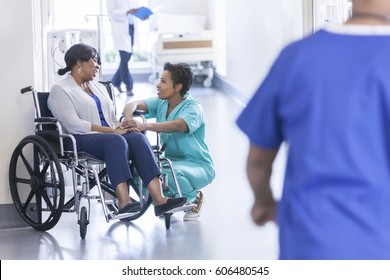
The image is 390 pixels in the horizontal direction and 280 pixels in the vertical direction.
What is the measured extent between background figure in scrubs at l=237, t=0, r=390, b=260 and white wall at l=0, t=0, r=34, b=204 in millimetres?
3425

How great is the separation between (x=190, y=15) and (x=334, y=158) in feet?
35.5

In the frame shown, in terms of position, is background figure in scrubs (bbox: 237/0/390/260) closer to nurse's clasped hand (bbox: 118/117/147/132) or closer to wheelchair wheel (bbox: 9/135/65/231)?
wheelchair wheel (bbox: 9/135/65/231)

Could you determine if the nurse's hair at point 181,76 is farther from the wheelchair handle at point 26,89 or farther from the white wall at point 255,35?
the white wall at point 255,35

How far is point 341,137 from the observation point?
4.17ft

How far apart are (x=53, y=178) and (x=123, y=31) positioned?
531 cm

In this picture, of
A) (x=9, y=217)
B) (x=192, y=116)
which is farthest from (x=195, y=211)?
(x=9, y=217)

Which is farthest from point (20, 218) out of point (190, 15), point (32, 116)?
point (190, 15)

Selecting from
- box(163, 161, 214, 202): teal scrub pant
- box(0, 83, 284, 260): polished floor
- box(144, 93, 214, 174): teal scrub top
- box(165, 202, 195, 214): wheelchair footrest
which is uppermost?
box(144, 93, 214, 174): teal scrub top

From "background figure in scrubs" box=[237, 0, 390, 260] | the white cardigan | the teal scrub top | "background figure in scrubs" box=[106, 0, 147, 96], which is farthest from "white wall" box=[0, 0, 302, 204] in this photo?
"background figure in scrubs" box=[237, 0, 390, 260]

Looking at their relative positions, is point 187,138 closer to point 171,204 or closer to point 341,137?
point 171,204

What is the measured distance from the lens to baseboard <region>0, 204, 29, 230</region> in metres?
4.59

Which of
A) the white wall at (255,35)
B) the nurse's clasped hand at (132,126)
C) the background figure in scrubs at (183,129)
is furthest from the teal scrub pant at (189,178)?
the white wall at (255,35)

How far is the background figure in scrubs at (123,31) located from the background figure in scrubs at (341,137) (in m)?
7.76
